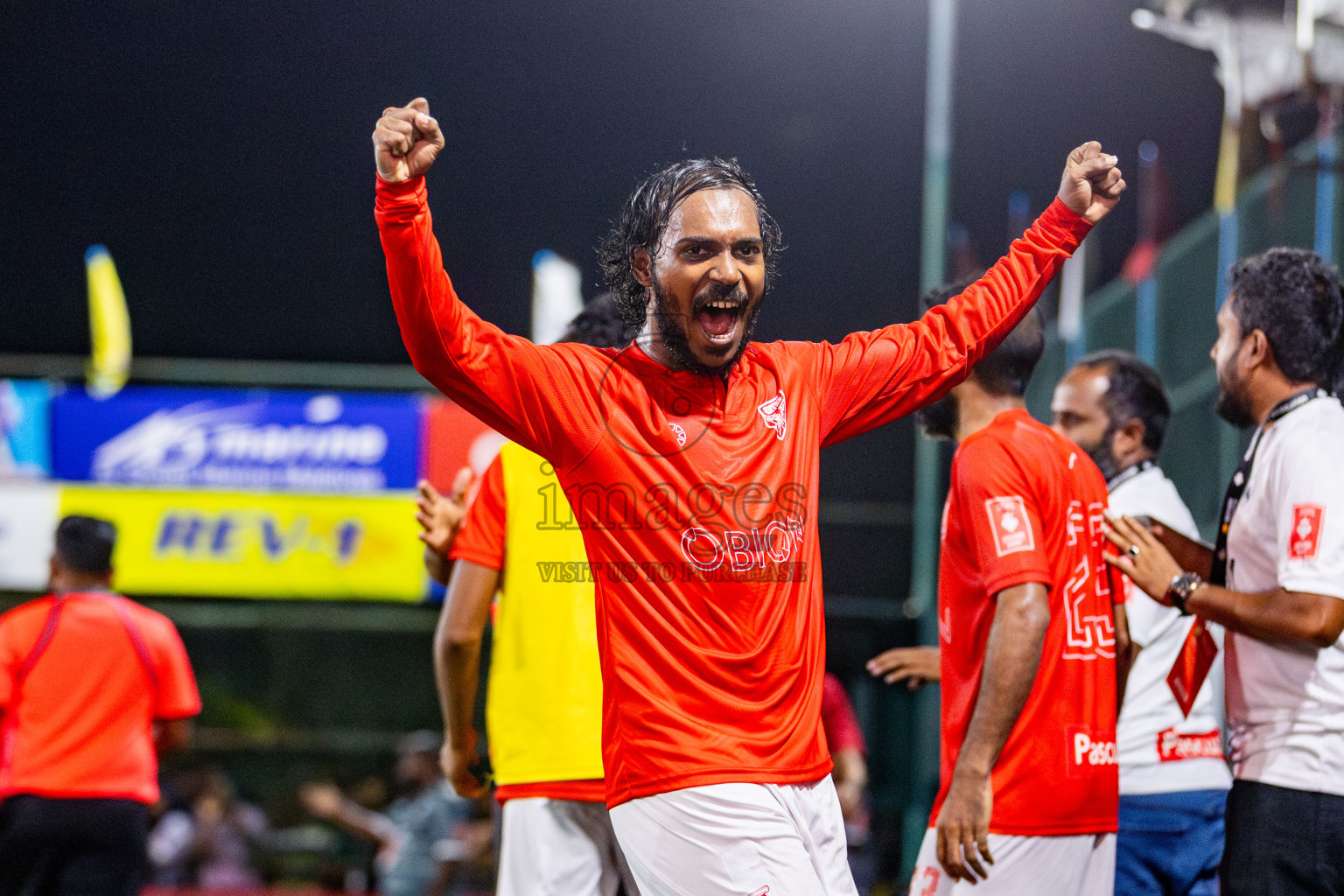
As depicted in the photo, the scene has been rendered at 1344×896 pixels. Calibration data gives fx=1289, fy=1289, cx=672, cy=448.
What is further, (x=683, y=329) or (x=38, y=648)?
(x=38, y=648)

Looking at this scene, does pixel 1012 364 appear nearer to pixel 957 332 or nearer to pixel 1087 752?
pixel 957 332

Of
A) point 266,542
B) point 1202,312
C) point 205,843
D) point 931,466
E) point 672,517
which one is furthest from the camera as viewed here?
point 266,542

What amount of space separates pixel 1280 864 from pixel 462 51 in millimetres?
5061

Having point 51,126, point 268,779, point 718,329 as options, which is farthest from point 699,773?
point 51,126

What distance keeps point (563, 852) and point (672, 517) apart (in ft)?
4.79

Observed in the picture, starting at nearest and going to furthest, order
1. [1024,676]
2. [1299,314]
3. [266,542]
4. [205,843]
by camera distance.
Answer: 1. [1024,676]
2. [1299,314]
3. [205,843]
4. [266,542]

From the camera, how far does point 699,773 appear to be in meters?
2.15

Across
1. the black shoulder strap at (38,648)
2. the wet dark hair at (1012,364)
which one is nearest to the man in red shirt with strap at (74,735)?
the black shoulder strap at (38,648)

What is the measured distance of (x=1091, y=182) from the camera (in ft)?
9.09

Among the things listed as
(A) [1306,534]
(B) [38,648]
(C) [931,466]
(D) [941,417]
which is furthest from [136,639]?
(C) [931,466]

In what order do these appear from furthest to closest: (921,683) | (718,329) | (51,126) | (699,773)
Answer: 1. (51,126)
2. (921,683)
3. (718,329)
4. (699,773)

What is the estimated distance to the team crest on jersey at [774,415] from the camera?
243cm

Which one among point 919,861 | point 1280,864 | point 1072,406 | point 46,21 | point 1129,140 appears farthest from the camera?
point 46,21

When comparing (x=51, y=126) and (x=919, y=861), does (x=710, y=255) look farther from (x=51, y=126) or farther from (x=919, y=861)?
(x=51, y=126)
